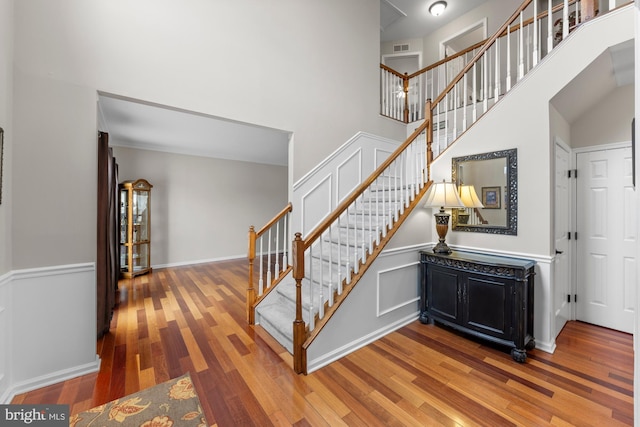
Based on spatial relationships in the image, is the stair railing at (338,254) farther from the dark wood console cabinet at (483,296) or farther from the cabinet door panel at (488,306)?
the cabinet door panel at (488,306)

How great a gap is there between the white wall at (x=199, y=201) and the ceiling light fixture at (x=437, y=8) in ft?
16.3

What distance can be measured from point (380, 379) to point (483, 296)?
1.24 m

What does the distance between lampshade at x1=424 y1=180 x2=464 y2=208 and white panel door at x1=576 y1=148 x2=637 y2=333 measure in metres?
1.52

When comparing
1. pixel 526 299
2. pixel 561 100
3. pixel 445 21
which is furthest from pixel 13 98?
pixel 445 21

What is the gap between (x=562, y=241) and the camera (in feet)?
9.00

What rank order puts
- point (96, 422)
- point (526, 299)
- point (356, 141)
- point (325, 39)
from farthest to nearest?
1. point (356, 141)
2. point (325, 39)
3. point (526, 299)
4. point (96, 422)

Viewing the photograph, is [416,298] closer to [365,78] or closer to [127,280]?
[365,78]

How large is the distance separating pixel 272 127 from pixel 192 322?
2.47 m

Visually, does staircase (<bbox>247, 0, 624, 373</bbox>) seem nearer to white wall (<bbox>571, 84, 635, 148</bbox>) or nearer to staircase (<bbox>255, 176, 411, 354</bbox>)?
staircase (<bbox>255, 176, 411, 354</bbox>)

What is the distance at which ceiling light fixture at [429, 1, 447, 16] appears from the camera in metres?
4.99

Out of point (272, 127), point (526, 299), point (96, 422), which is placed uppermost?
point (272, 127)

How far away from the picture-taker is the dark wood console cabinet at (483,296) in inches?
86.7

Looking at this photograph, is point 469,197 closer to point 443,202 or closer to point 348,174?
point 443,202

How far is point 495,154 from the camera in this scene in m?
2.66
